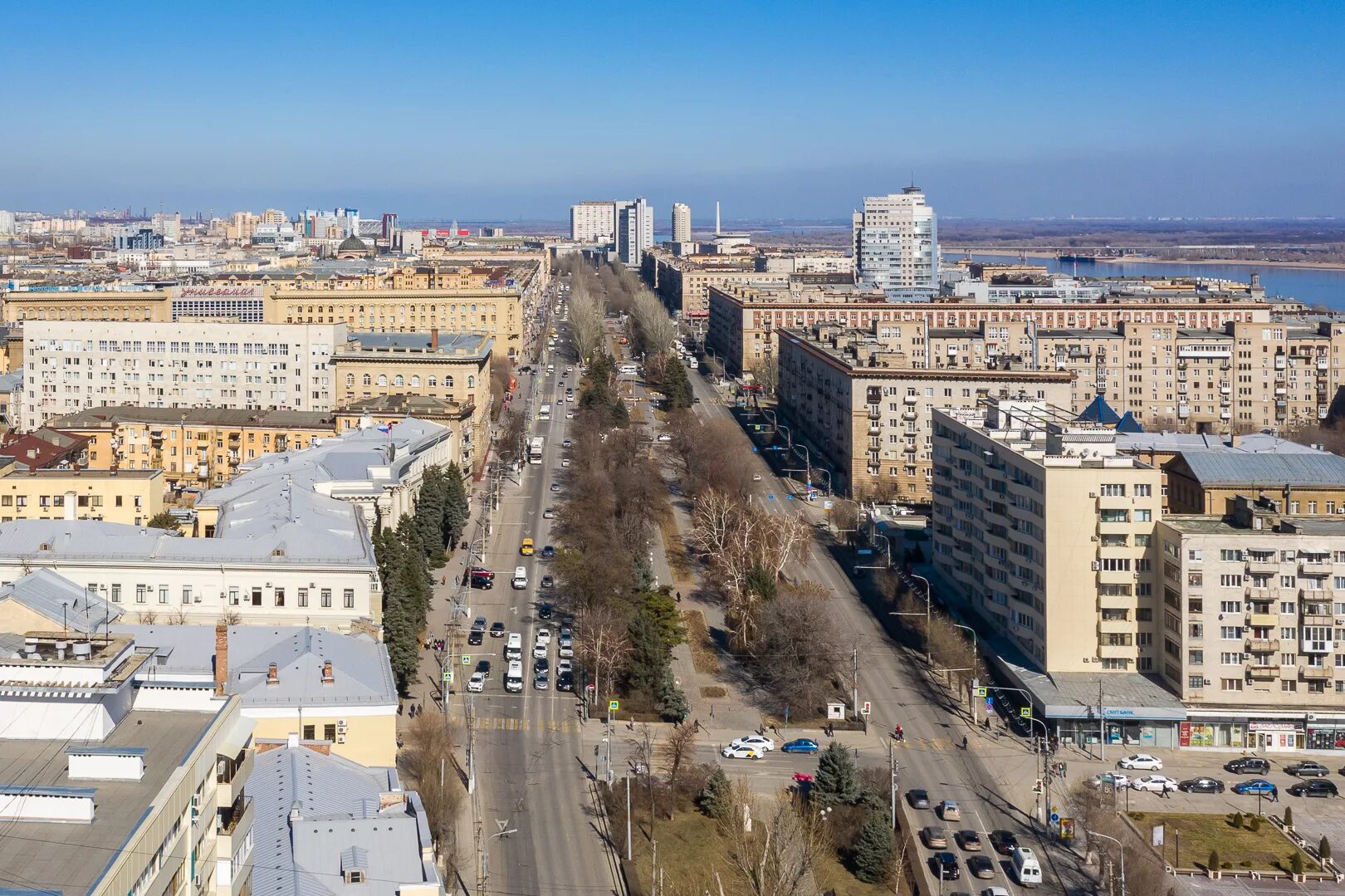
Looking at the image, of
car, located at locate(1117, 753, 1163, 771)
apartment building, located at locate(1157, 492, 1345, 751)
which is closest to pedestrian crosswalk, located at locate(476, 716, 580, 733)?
car, located at locate(1117, 753, 1163, 771)

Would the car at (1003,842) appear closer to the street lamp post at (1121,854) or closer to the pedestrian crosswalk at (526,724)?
the street lamp post at (1121,854)

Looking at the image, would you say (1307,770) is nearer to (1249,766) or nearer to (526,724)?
(1249,766)

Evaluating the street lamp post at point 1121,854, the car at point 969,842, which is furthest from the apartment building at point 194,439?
the street lamp post at point 1121,854

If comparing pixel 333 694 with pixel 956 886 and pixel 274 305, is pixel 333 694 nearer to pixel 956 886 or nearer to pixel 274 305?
pixel 956 886

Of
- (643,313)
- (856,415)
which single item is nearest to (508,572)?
(856,415)

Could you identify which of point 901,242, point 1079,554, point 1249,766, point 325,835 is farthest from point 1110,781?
point 901,242
